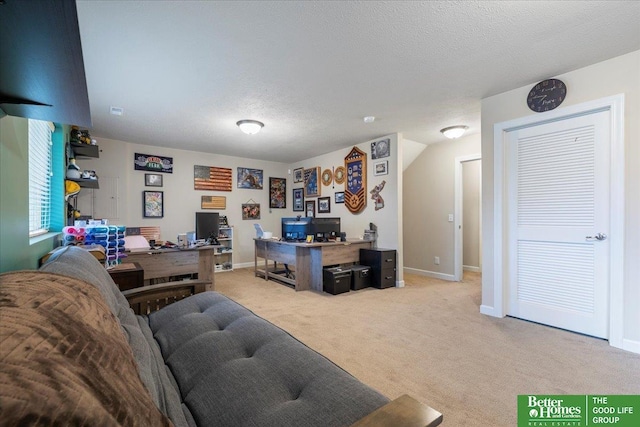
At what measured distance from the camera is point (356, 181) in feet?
17.1

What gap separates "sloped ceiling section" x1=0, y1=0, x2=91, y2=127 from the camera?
0.59 meters

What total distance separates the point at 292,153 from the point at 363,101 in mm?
2889

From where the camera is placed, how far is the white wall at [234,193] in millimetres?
4676

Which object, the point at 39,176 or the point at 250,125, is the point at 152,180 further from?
the point at 39,176

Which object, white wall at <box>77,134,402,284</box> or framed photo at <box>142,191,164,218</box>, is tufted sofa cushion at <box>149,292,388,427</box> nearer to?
white wall at <box>77,134,402,284</box>

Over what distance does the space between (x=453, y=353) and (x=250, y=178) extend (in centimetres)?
536

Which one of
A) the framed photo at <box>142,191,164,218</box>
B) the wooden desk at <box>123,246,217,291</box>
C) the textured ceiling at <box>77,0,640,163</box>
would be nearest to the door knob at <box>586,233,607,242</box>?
the textured ceiling at <box>77,0,640,163</box>

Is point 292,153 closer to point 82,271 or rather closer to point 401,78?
point 401,78

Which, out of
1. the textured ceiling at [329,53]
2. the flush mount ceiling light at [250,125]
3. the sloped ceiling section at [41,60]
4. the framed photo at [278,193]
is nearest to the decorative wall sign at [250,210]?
the framed photo at [278,193]

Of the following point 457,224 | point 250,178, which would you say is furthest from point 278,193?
point 457,224

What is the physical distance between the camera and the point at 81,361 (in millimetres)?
485

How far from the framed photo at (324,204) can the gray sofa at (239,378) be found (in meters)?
4.45

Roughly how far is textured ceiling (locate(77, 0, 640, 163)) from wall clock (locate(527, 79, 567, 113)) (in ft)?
0.32

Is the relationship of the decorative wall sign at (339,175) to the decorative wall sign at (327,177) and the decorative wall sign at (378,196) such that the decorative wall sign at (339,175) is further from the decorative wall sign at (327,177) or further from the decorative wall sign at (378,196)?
the decorative wall sign at (378,196)
